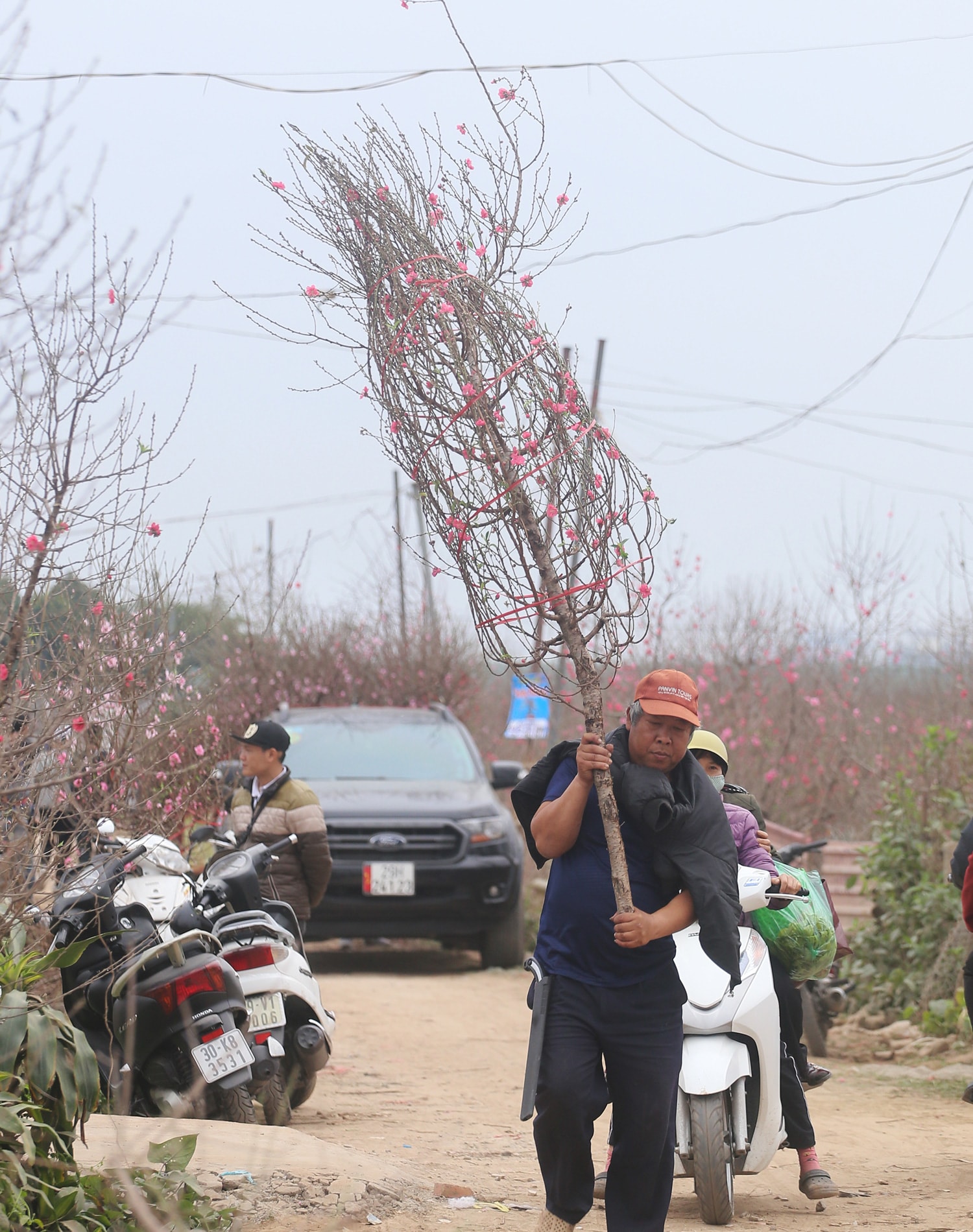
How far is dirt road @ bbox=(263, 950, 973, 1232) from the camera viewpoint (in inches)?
228

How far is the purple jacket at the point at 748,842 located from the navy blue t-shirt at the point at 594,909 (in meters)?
1.55

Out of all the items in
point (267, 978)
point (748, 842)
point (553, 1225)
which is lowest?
point (553, 1225)

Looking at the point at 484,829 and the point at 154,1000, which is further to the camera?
the point at 484,829

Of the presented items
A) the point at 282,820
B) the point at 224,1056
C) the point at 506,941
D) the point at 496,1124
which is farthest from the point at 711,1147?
the point at 506,941

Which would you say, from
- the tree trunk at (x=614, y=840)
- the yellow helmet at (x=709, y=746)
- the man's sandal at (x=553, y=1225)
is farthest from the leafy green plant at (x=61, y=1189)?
the yellow helmet at (x=709, y=746)

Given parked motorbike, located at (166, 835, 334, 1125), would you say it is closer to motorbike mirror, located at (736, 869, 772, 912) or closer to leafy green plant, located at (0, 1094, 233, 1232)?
leafy green plant, located at (0, 1094, 233, 1232)

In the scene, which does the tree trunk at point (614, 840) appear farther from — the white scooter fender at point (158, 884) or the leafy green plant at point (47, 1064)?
the white scooter fender at point (158, 884)

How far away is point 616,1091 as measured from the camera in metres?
4.56

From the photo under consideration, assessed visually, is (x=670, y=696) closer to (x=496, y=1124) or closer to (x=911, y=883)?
(x=496, y=1124)

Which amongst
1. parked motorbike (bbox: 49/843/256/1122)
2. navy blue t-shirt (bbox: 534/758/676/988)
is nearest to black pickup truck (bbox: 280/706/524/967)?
parked motorbike (bbox: 49/843/256/1122)

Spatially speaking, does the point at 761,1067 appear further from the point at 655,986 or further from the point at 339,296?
the point at 339,296

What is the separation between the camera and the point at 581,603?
4.93 meters

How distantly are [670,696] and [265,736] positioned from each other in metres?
3.59

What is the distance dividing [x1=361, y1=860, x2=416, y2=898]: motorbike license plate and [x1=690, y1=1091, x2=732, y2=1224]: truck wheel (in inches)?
241
